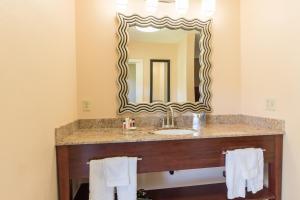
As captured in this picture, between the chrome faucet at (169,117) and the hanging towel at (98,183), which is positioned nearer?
the hanging towel at (98,183)

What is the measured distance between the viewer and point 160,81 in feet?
7.39

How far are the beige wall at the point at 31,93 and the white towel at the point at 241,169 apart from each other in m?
1.26

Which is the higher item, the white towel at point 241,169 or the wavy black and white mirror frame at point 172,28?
the wavy black and white mirror frame at point 172,28

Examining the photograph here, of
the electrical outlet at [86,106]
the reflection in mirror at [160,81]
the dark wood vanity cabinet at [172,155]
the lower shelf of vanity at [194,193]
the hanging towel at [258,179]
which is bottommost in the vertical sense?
the lower shelf of vanity at [194,193]

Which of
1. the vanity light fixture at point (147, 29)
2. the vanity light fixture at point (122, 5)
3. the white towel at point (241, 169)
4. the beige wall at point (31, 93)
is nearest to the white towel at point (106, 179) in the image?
the beige wall at point (31, 93)

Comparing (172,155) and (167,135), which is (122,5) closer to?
(167,135)

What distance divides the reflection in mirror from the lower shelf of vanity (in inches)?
33.3

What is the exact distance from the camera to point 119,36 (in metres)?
2.12

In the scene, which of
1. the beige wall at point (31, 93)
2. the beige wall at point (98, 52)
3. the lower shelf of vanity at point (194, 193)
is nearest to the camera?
the beige wall at point (31, 93)

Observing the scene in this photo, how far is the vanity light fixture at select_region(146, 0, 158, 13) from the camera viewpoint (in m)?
2.16

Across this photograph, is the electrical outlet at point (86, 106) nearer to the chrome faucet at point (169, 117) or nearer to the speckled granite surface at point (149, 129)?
A: the speckled granite surface at point (149, 129)

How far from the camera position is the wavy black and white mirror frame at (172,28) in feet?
7.00

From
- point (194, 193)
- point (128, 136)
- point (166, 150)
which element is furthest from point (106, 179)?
point (194, 193)

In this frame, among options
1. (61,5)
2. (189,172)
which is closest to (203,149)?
(189,172)
